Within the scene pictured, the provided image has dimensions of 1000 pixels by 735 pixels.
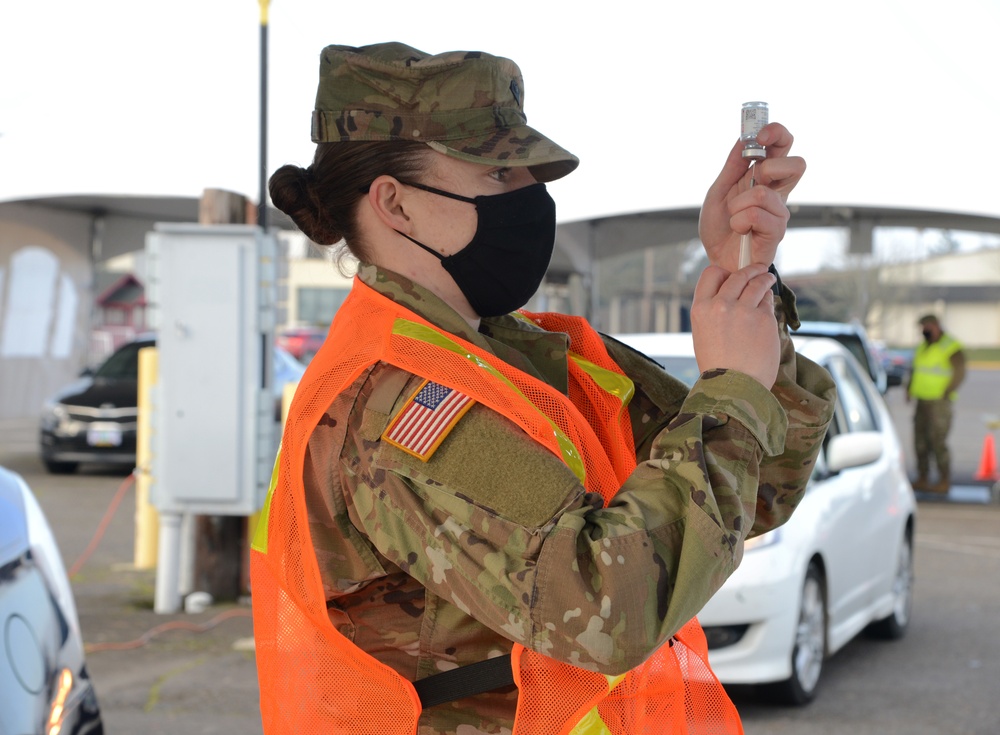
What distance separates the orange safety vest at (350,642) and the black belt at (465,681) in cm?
3

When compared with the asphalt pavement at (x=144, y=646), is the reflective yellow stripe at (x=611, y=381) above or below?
above

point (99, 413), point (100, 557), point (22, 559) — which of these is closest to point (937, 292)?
point (99, 413)

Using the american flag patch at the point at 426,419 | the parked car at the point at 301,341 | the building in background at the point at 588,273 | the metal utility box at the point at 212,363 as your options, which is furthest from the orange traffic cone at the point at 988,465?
the parked car at the point at 301,341

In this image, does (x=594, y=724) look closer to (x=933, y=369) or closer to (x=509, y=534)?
(x=509, y=534)

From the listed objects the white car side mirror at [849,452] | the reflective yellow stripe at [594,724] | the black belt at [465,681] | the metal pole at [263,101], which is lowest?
the white car side mirror at [849,452]

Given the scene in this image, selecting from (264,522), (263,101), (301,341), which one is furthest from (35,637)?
(301,341)

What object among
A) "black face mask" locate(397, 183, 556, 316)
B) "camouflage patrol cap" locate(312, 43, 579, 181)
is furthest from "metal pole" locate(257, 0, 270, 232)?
"camouflage patrol cap" locate(312, 43, 579, 181)

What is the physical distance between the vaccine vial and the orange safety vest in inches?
18.0

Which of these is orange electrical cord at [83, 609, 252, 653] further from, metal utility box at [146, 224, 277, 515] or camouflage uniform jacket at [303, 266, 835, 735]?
camouflage uniform jacket at [303, 266, 835, 735]

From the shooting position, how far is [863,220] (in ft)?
46.4

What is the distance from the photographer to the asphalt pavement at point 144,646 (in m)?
4.98

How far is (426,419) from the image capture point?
4.50 feet

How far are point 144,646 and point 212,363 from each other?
155 cm

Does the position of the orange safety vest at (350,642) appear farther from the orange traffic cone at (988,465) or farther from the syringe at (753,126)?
the orange traffic cone at (988,465)
